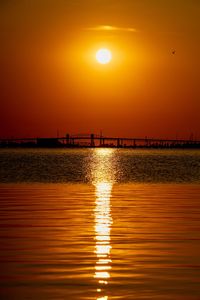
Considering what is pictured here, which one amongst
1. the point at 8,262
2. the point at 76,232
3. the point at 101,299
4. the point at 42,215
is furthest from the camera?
the point at 42,215

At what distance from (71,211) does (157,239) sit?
9.61m

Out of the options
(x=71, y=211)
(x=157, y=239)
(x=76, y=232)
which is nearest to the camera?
(x=157, y=239)

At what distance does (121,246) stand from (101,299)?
6594 mm

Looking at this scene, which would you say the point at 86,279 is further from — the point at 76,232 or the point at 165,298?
the point at 76,232

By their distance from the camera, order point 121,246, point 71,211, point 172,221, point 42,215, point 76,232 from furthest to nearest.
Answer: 1. point 71,211
2. point 42,215
3. point 172,221
4. point 76,232
5. point 121,246

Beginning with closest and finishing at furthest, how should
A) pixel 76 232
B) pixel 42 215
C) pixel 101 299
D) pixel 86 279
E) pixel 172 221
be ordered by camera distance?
pixel 101 299
pixel 86 279
pixel 76 232
pixel 172 221
pixel 42 215

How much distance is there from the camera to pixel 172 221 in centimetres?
2731

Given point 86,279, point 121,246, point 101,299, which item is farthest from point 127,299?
point 121,246

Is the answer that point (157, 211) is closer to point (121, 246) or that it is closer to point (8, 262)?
point (121, 246)

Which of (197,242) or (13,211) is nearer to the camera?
(197,242)

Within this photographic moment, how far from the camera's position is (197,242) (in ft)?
70.5

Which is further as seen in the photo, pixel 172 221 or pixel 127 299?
pixel 172 221

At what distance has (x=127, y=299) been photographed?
1424 centimetres

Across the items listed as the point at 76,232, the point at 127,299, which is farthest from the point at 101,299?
the point at 76,232
